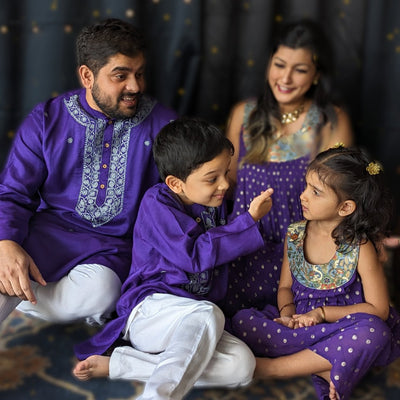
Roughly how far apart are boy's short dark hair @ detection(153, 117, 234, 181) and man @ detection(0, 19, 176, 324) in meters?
0.22

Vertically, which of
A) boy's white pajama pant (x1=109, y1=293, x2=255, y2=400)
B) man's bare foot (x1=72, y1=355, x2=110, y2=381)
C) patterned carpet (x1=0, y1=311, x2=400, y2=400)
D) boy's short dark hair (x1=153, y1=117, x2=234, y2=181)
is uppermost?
boy's short dark hair (x1=153, y1=117, x2=234, y2=181)

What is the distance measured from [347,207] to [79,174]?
86 cm

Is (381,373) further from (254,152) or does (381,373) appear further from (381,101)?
(381,101)

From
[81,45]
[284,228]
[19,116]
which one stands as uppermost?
[81,45]

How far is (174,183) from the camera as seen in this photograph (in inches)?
70.6

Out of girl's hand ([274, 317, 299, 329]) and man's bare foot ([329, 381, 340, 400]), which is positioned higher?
girl's hand ([274, 317, 299, 329])

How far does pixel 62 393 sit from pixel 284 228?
90 cm

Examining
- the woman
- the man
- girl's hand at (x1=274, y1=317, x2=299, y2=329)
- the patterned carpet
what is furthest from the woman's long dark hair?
the patterned carpet

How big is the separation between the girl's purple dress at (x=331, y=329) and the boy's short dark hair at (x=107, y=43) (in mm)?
762

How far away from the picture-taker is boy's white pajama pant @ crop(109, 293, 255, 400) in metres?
1.57

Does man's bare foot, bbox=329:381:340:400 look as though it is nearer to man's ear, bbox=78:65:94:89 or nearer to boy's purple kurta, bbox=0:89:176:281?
boy's purple kurta, bbox=0:89:176:281

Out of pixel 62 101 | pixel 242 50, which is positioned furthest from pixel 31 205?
pixel 242 50

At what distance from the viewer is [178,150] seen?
1749mm

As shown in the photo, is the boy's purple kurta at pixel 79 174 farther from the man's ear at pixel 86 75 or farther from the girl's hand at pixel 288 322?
the girl's hand at pixel 288 322
